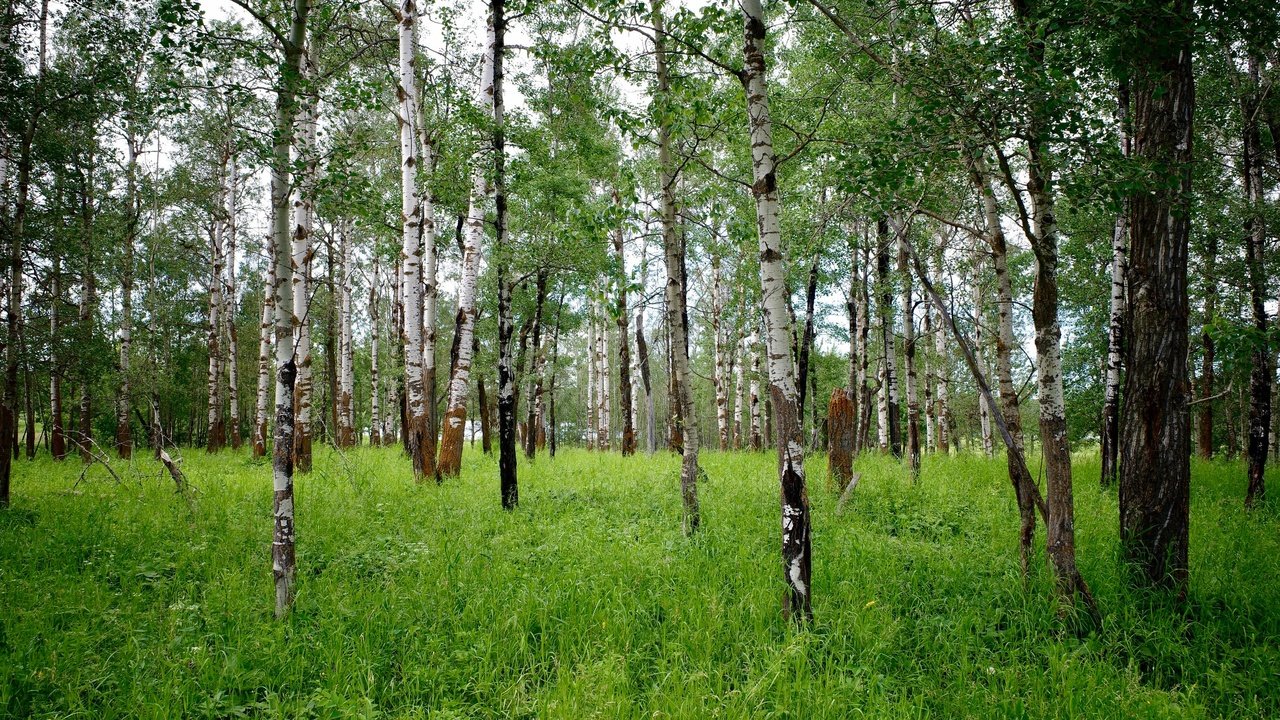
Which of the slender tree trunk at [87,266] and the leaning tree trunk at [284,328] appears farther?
the slender tree trunk at [87,266]

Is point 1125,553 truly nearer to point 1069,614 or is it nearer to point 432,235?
point 1069,614

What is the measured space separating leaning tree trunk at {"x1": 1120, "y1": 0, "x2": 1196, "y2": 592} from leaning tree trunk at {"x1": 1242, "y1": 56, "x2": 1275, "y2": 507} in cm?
606

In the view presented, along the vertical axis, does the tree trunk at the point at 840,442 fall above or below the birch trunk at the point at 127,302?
below

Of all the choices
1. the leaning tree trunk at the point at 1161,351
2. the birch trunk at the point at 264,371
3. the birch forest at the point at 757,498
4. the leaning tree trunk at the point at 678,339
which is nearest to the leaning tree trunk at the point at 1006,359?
the birch forest at the point at 757,498

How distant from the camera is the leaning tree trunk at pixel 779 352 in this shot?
14.7 ft

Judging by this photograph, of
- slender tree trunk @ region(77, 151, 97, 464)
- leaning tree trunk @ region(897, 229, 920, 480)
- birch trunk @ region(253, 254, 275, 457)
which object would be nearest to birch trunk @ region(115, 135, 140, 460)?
slender tree trunk @ region(77, 151, 97, 464)

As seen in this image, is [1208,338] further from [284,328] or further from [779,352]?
[284,328]

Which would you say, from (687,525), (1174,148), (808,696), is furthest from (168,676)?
(1174,148)

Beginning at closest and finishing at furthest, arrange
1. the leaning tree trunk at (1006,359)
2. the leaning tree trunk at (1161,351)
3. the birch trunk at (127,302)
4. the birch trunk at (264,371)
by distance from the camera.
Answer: the leaning tree trunk at (1006,359) → the leaning tree trunk at (1161,351) → the birch trunk at (264,371) → the birch trunk at (127,302)

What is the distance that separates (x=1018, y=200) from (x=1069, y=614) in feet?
11.9

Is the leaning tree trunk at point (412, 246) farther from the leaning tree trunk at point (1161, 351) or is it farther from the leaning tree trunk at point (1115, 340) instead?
the leaning tree trunk at point (1115, 340)

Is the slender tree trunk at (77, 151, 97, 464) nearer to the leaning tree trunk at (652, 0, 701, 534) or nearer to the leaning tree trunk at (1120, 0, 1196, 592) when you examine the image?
the leaning tree trunk at (652, 0, 701, 534)

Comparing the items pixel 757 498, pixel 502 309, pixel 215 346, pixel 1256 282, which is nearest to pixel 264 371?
pixel 215 346

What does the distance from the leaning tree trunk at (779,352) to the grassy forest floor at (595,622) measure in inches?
18.2
